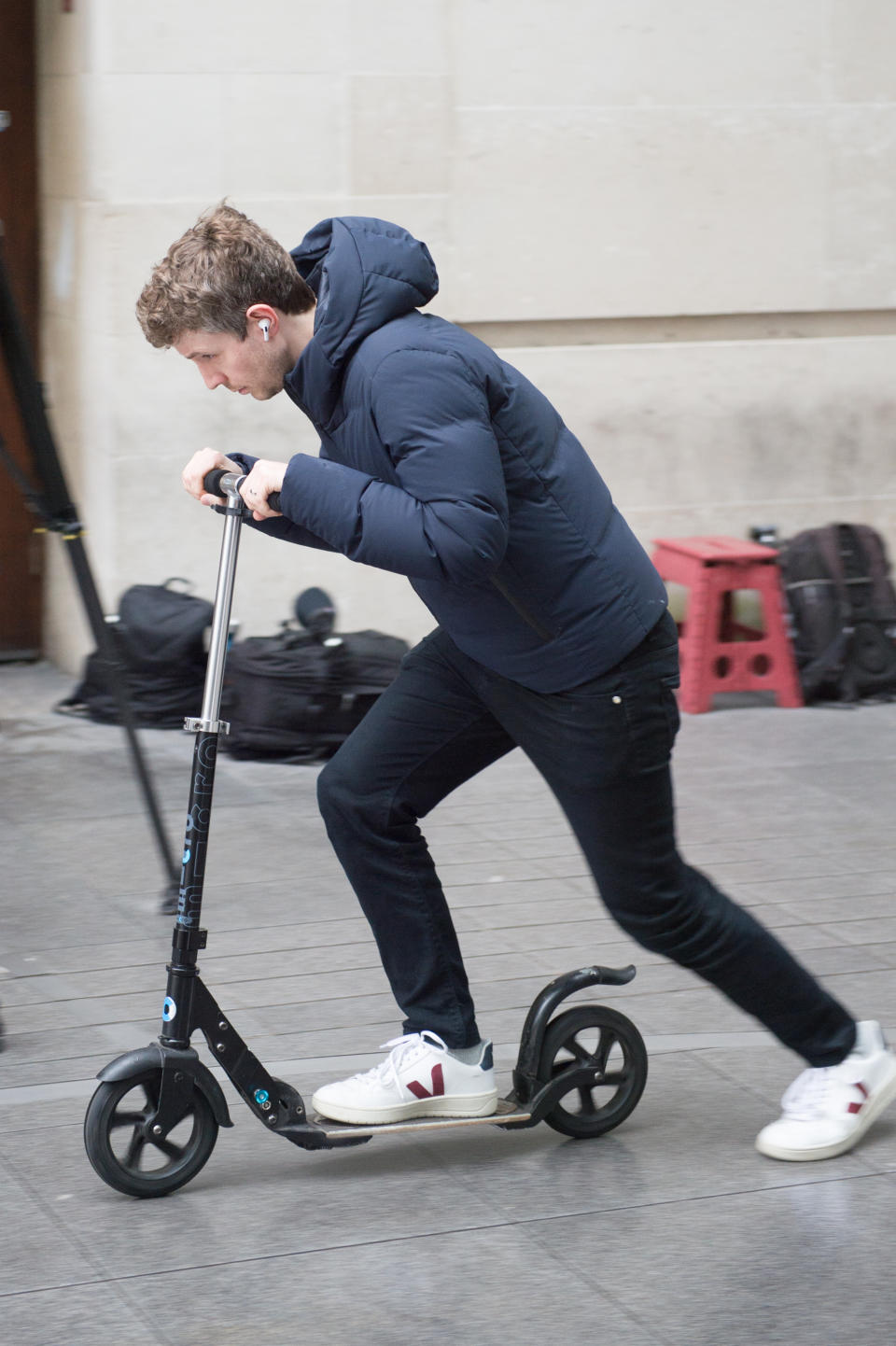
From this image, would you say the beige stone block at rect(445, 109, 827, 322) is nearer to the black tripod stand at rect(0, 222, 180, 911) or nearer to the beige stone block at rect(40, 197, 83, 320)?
the beige stone block at rect(40, 197, 83, 320)

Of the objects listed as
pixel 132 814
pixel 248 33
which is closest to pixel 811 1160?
pixel 132 814

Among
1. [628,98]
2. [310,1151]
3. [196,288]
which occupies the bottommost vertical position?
[310,1151]

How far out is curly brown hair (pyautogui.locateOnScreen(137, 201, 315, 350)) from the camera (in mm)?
3248

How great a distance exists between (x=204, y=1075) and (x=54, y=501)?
6.59 ft

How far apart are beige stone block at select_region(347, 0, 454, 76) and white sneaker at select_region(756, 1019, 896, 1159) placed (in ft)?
16.1

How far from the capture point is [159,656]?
705 cm

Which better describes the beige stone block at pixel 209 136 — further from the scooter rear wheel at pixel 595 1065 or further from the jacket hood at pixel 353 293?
the scooter rear wheel at pixel 595 1065

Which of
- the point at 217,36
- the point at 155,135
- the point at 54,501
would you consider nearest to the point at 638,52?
Result: the point at 217,36

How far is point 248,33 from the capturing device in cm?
731

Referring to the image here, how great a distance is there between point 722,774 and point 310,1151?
322 centimetres

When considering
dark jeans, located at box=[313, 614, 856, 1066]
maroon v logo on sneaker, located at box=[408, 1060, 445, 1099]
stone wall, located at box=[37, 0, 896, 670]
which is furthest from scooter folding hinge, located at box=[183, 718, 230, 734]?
stone wall, located at box=[37, 0, 896, 670]

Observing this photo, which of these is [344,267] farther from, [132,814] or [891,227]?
[891,227]

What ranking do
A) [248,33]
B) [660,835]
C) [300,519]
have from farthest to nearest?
[248,33] → [660,835] → [300,519]

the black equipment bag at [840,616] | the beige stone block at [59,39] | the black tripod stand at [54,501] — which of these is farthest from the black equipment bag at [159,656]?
the black equipment bag at [840,616]
